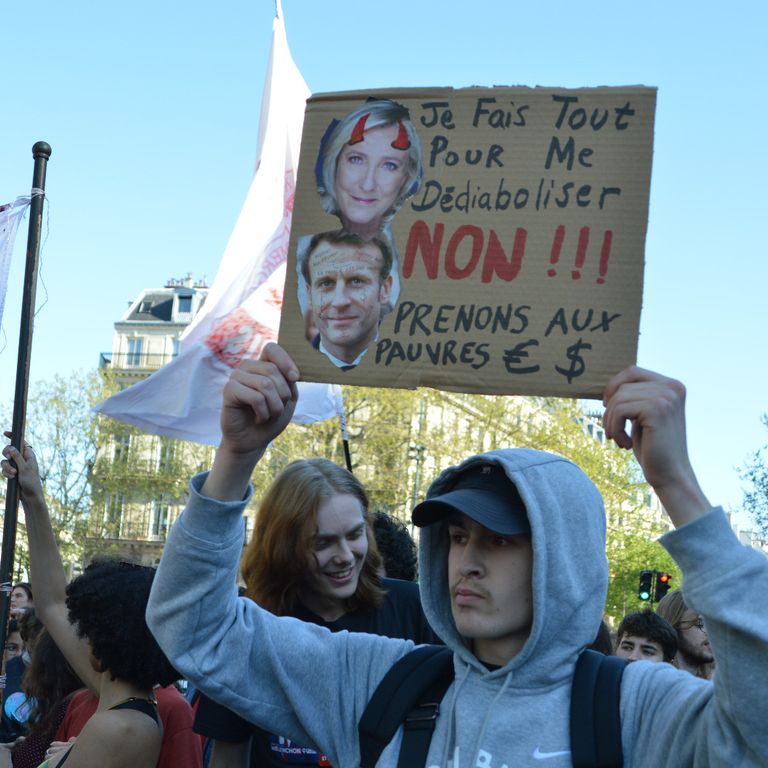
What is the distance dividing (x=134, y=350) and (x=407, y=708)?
76.1 metres

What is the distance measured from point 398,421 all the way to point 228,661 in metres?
30.5

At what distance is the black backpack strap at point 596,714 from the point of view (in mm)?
2307

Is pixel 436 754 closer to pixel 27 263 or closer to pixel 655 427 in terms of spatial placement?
pixel 655 427

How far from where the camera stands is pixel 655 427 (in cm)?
228

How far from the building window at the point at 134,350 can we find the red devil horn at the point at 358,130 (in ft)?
243

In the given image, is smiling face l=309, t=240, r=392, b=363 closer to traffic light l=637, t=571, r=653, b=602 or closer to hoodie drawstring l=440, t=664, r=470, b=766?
hoodie drawstring l=440, t=664, r=470, b=766

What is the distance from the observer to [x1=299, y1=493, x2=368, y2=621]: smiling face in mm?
4039

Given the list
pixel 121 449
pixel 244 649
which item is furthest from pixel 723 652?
pixel 121 449

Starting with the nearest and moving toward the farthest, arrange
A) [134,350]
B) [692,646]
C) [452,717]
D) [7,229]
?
[452,717] → [7,229] → [692,646] → [134,350]

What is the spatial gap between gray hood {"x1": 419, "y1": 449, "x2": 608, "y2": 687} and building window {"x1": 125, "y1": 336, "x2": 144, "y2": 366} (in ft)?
245

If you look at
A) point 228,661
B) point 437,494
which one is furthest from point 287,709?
point 437,494

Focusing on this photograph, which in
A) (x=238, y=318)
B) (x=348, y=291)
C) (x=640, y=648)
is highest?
(x=238, y=318)

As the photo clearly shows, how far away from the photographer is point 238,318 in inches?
299

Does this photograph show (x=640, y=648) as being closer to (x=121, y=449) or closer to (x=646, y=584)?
(x=646, y=584)
